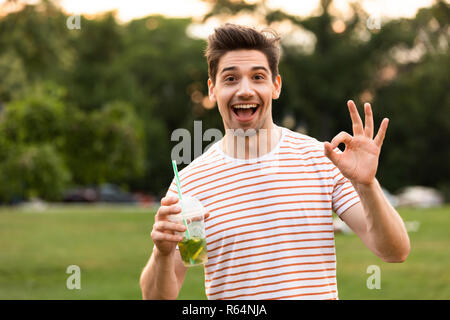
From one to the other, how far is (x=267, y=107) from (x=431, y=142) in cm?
4530

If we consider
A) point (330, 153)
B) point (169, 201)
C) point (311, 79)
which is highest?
point (311, 79)

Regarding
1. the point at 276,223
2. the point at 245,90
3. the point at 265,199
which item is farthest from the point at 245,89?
the point at 276,223

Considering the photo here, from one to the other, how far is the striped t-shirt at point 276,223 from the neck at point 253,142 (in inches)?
1.4

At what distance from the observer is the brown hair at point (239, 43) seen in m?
3.45

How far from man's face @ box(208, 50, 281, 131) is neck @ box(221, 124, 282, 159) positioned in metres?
0.04

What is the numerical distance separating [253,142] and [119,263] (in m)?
13.1

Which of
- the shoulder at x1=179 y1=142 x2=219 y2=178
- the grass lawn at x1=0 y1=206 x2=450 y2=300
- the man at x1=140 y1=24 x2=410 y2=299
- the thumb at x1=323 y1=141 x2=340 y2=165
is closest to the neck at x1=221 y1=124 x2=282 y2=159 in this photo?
the man at x1=140 y1=24 x2=410 y2=299

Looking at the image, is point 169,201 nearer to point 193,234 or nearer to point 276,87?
point 193,234

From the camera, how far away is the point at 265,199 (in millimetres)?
3252

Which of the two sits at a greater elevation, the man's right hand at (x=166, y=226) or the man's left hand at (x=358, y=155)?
the man's left hand at (x=358, y=155)

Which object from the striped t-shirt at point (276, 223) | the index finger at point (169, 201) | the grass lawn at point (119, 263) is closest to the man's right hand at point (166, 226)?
the index finger at point (169, 201)

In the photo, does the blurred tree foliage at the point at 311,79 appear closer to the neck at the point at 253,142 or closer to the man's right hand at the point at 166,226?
the neck at the point at 253,142
